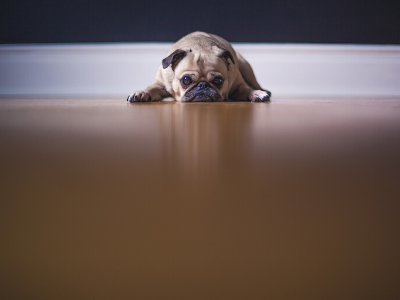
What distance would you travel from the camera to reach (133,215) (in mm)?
226

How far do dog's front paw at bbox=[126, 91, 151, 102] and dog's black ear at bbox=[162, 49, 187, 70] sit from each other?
191 millimetres

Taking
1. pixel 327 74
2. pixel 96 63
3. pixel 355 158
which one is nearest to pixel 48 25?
pixel 96 63

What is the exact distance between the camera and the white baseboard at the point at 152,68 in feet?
10.4

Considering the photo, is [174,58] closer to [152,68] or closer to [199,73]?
[199,73]

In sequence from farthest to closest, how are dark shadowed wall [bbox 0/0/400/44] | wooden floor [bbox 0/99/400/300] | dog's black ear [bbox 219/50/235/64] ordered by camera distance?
1. dark shadowed wall [bbox 0/0/400/44]
2. dog's black ear [bbox 219/50/235/64]
3. wooden floor [bbox 0/99/400/300]

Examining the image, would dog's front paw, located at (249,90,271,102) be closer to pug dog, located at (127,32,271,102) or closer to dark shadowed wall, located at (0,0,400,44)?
pug dog, located at (127,32,271,102)

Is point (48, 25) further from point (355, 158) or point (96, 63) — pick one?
point (355, 158)

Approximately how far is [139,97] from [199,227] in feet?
5.28

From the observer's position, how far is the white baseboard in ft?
10.4

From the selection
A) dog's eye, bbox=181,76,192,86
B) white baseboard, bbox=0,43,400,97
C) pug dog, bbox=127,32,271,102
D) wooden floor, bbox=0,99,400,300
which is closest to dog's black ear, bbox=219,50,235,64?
pug dog, bbox=127,32,271,102

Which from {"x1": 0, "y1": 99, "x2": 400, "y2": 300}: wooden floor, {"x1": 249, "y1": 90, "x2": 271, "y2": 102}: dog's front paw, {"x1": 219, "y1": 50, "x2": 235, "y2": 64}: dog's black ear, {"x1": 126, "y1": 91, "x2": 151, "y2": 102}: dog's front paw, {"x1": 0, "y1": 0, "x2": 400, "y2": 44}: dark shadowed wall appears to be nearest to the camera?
{"x1": 0, "y1": 99, "x2": 400, "y2": 300}: wooden floor

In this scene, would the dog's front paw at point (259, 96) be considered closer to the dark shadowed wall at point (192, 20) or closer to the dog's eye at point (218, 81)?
the dog's eye at point (218, 81)

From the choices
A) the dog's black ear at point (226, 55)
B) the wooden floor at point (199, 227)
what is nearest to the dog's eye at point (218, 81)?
the dog's black ear at point (226, 55)

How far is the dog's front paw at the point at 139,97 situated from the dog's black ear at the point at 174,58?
0.19 meters
